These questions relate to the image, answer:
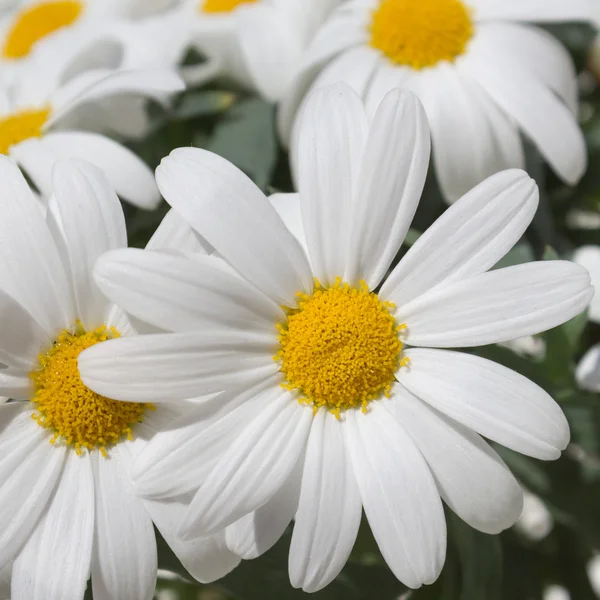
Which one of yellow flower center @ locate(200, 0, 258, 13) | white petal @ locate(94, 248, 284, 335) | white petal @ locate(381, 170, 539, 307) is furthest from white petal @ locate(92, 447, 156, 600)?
yellow flower center @ locate(200, 0, 258, 13)

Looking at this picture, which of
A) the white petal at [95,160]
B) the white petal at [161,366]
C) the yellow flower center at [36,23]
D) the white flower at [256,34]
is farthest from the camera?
the yellow flower center at [36,23]

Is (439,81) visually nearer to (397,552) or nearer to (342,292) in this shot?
(342,292)

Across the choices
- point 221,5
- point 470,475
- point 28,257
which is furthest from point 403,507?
point 221,5

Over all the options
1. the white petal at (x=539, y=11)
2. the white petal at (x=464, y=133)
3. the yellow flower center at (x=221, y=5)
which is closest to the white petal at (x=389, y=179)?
the white petal at (x=464, y=133)

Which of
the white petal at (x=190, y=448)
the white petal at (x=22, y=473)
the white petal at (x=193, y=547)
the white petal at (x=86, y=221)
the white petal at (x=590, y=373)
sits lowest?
the white petal at (x=590, y=373)

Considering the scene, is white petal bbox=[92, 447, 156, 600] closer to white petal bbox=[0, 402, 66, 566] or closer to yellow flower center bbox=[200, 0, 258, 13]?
white petal bbox=[0, 402, 66, 566]

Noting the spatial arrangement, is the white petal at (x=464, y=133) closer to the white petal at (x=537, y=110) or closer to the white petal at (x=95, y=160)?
the white petal at (x=537, y=110)
